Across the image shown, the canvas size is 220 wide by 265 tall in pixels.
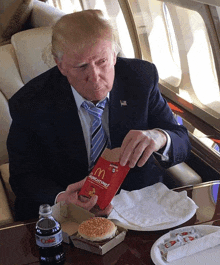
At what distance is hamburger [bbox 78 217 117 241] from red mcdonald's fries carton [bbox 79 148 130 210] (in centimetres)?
11

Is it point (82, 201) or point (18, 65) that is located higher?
point (18, 65)

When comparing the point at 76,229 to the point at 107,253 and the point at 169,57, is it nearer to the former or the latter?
the point at 107,253

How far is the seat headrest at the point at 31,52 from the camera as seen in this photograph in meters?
3.13

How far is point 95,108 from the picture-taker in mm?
2355

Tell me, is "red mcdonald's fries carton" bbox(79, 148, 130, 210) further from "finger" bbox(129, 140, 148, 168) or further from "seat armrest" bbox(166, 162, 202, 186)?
"seat armrest" bbox(166, 162, 202, 186)

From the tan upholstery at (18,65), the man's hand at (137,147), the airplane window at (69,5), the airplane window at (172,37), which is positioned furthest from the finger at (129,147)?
the airplane window at (69,5)

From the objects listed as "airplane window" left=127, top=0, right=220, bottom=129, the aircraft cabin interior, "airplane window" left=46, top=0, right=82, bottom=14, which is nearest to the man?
the aircraft cabin interior

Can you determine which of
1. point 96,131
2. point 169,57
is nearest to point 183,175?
point 96,131

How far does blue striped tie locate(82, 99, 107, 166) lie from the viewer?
7.74ft

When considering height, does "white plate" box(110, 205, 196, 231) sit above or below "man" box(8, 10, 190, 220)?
below

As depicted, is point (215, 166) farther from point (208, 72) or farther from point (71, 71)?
point (208, 72)

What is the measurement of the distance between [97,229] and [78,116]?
2.56 ft

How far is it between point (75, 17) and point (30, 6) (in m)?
1.63

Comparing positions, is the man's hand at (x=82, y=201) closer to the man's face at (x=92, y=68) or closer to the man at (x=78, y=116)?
the man at (x=78, y=116)
